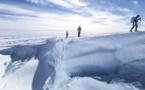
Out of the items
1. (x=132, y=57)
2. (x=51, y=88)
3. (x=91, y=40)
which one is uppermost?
(x=91, y=40)

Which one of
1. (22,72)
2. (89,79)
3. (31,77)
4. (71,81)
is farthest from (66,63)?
(22,72)

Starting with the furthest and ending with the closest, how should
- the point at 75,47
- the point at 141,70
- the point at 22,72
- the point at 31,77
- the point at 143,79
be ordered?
the point at 22,72 < the point at 31,77 < the point at 75,47 < the point at 141,70 < the point at 143,79

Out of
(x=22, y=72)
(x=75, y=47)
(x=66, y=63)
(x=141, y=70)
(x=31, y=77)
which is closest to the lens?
(x=141, y=70)

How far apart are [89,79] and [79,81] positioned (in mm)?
309

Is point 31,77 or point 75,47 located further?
point 31,77

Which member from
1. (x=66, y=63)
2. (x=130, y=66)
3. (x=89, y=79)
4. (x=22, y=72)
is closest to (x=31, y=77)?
(x=22, y=72)

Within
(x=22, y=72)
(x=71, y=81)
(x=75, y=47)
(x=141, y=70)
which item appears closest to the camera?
(x=141, y=70)

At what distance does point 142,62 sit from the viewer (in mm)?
3039

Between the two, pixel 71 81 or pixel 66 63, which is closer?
pixel 71 81

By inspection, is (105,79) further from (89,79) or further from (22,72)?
(22,72)

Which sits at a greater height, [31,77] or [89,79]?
[89,79]

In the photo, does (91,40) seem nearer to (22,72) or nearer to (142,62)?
(142,62)

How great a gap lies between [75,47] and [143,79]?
8.89 feet

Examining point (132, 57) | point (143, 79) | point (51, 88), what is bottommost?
point (51, 88)
